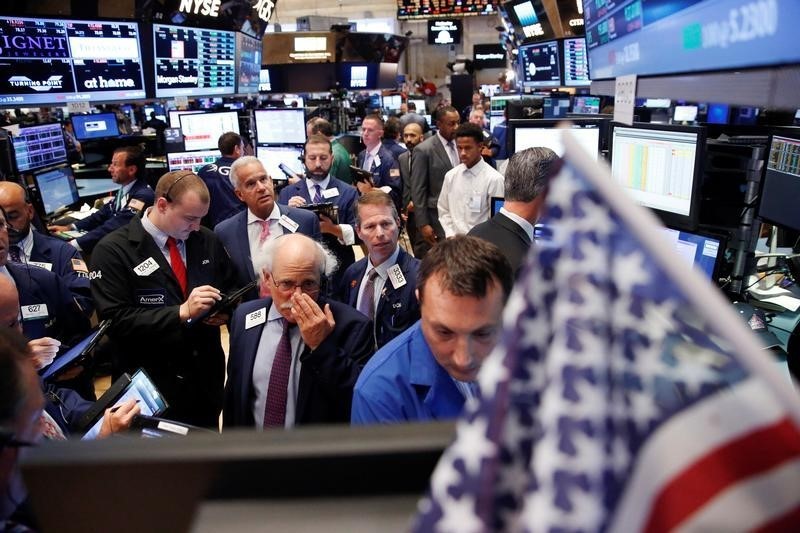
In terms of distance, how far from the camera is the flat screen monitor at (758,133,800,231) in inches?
90.2

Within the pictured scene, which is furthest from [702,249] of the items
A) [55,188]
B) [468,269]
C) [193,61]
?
[55,188]

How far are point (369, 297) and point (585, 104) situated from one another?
642 centimetres

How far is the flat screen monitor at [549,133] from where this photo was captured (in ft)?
11.4

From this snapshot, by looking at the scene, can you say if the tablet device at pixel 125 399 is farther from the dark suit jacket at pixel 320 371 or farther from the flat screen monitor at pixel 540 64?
the flat screen monitor at pixel 540 64

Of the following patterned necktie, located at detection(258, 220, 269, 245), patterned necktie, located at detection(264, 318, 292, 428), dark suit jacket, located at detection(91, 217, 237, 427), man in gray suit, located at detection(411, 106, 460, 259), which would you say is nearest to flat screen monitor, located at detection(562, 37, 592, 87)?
man in gray suit, located at detection(411, 106, 460, 259)

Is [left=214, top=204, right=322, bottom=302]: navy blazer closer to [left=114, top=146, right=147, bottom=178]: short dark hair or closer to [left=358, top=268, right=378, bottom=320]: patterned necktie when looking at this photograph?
[left=358, top=268, right=378, bottom=320]: patterned necktie

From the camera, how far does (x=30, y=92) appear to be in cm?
393

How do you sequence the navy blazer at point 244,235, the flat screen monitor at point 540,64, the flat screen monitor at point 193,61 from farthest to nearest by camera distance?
the flat screen monitor at point 540,64, the flat screen monitor at point 193,61, the navy blazer at point 244,235

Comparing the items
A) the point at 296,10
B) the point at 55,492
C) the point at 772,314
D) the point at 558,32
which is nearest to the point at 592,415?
the point at 55,492

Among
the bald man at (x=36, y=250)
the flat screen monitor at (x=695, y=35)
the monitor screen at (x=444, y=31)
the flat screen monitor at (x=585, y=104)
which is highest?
the monitor screen at (x=444, y=31)

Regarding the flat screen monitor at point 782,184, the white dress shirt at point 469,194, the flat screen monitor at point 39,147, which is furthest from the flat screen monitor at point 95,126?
the flat screen monitor at point 782,184

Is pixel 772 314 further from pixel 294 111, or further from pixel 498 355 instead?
pixel 294 111

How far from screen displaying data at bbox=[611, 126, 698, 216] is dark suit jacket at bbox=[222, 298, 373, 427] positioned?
56.6 inches

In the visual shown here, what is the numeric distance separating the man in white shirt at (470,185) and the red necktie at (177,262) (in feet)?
6.82
